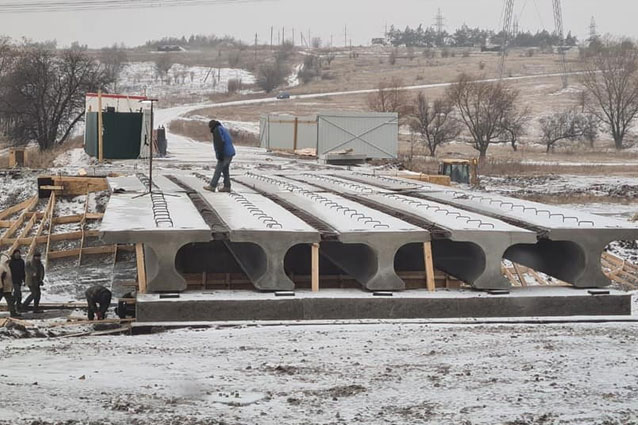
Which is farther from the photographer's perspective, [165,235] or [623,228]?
[623,228]

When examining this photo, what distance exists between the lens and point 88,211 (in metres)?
25.2

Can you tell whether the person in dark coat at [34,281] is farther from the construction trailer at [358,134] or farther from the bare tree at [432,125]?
the bare tree at [432,125]

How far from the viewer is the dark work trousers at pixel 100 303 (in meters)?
15.2

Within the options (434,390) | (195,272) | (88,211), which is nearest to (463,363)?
(434,390)

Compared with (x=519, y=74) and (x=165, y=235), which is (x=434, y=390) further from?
(x=519, y=74)

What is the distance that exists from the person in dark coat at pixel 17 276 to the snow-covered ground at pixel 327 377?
473cm

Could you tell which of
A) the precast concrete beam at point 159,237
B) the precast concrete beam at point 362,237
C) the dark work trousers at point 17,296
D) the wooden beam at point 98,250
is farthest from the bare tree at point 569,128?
the precast concrete beam at point 159,237

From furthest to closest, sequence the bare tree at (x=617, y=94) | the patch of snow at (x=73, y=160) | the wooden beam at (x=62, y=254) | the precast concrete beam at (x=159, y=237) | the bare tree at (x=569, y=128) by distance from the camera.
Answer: the bare tree at (x=617, y=94), the bare tree at (x=569, y=128), the patch of snow at (x=73, y=160), the wooden beam at (x=62, y=254), the precast concrete beam at (x=159, y=237)

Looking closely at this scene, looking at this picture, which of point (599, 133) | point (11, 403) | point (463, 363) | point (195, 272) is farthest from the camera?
point (599, 133)

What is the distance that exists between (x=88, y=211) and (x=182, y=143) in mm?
30751

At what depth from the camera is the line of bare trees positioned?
210 ft

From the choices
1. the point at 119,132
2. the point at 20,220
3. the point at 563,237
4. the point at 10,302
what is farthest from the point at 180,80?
the point at 563,237

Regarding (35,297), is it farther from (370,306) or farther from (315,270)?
(370,306)

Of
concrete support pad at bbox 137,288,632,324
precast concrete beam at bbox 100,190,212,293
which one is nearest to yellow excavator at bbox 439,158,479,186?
concrete support pad at bbox 137,288,632,324
